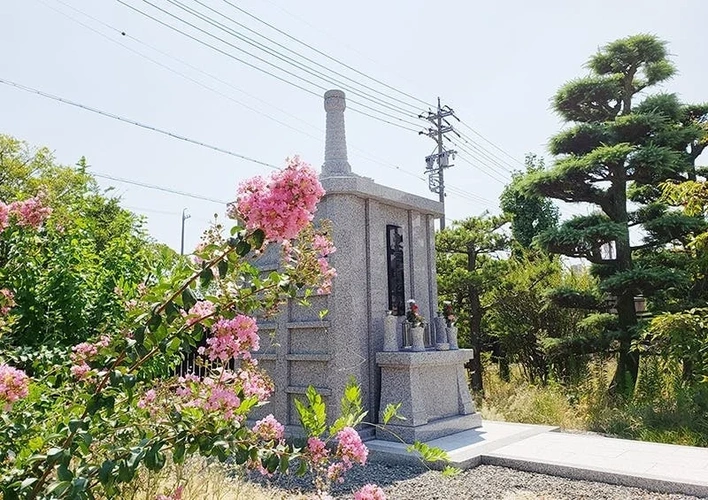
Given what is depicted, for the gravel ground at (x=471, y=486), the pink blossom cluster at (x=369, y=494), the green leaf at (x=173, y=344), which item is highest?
the green leaf at (x=173, y=344)

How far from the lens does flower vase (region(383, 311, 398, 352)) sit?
18.1 ft

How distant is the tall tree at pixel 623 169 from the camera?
7.76m

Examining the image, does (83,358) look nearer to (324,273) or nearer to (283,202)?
(324,273)

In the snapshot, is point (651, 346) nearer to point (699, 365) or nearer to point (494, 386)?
point (699, 365)

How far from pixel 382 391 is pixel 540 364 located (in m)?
4.97

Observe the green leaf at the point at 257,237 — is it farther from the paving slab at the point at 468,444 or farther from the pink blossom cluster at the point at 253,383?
the paving slab at the point at 468,444

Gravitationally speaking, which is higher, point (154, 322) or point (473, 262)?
point (473, 262)

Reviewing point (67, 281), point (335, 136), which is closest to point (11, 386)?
point (67, 281)

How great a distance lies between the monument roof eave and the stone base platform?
5.61 feet

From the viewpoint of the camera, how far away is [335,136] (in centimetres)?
629

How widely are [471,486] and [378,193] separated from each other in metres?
3.07

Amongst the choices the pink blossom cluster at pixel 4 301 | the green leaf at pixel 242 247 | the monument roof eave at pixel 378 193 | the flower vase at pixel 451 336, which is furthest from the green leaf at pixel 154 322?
the flower vase at pixel 451 336

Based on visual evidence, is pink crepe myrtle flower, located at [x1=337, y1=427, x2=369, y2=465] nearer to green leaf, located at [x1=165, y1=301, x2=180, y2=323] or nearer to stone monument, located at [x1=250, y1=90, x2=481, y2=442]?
green leaf, located at [x1=165, y1=301, x2=180, y2=323]

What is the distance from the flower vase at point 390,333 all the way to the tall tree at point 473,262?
330cm
